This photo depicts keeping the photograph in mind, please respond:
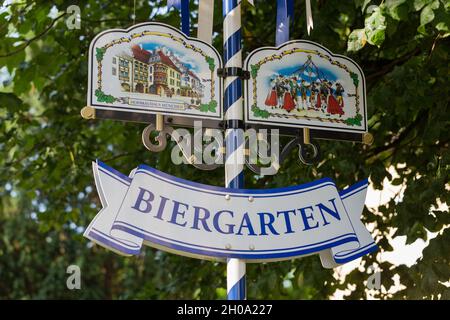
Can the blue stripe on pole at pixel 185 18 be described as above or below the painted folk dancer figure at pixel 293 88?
above

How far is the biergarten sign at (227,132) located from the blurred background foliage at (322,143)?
43 cm

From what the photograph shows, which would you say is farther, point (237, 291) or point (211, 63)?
point (211, 63)

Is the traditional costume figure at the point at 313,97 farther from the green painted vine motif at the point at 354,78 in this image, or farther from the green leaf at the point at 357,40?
the green leaf at the point at 357,40

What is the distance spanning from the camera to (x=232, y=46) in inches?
139

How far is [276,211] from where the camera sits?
10.9ft

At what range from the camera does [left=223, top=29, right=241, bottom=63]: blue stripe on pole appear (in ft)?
11.6

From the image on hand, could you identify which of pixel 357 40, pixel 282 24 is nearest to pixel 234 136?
pixel 282 24

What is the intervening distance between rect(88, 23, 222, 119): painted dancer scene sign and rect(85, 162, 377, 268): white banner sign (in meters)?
0.29

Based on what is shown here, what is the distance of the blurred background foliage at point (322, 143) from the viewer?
4363mm

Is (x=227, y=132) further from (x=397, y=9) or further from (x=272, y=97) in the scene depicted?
(x=397, y=9)

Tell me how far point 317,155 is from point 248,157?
38 cm

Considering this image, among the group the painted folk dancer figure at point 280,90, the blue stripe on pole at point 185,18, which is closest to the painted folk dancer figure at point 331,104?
the painted folk dancer figure at point 280,90

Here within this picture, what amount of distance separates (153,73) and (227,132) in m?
0.41
